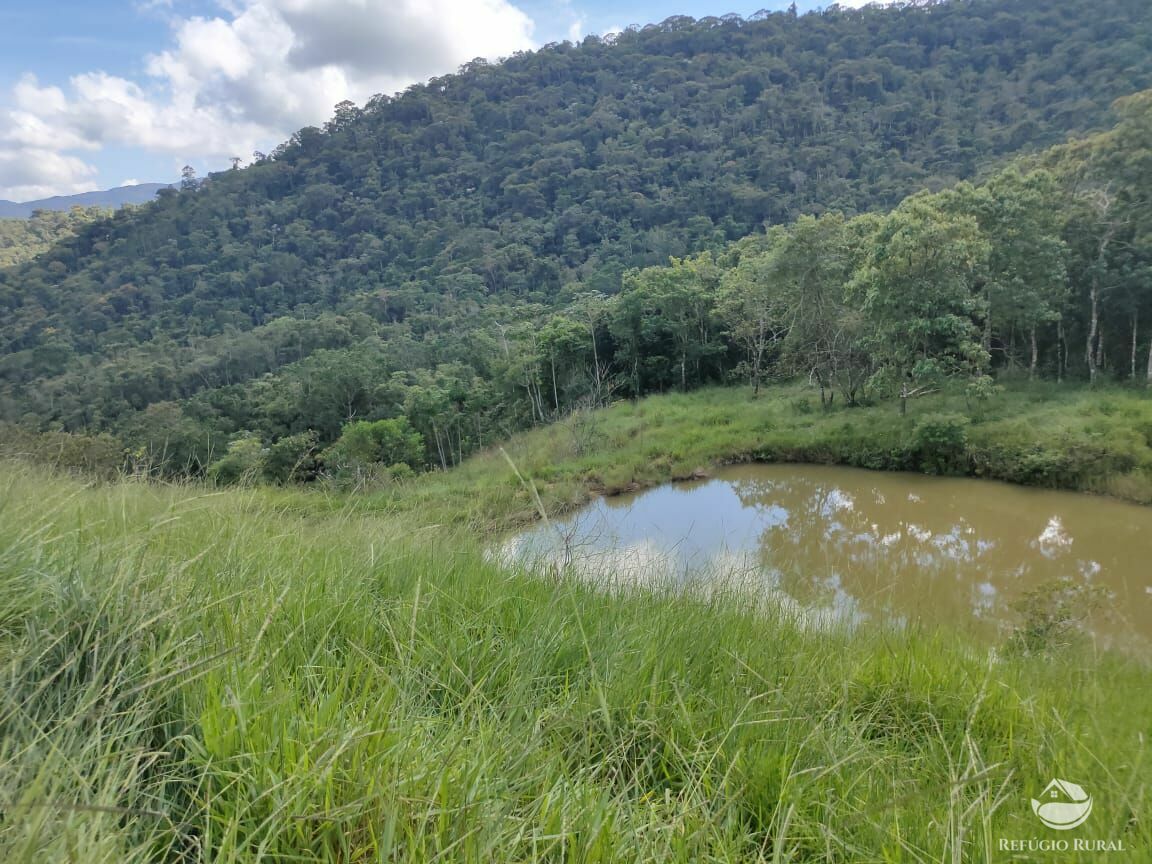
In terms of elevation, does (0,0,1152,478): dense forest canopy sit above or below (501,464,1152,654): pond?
above

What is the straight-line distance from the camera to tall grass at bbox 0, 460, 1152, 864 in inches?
31.3

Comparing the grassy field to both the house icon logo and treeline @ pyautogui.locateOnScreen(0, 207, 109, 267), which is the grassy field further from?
treeline @ pyautogui.locateOnScreen(0, 207, 109, 267)

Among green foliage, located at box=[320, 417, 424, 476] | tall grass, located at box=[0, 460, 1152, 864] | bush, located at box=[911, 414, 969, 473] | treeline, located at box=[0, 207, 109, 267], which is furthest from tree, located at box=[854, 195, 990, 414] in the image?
treeline, located at box=[0, 207, 109, 267]

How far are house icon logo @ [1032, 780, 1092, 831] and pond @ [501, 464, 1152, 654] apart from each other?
108 centimetres

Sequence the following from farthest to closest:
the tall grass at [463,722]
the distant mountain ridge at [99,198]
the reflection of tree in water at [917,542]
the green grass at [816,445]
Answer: the distant mountain ridge at [99,198], the green grass at [816,445], the reflection of tree in water at [917,542], the tall grass at [463,722]

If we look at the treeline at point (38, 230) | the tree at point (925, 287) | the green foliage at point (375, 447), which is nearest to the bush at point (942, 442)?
the tree at point (925, 287)

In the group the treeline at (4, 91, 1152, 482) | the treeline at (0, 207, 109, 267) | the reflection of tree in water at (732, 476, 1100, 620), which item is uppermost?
the treeline at (0, 207, 109, 267)

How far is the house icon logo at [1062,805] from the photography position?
1.02m

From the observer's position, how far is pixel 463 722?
110cm

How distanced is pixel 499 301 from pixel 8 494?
125 feet

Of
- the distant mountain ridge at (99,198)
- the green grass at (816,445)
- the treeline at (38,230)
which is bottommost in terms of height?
the green grass at (816,445)

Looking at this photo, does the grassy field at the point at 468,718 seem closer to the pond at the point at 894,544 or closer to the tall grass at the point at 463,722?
the tall grass at the point at 463,722

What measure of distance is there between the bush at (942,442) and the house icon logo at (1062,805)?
10568 mm

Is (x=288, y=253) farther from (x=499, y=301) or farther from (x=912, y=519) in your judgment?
(x=912, y=519)
